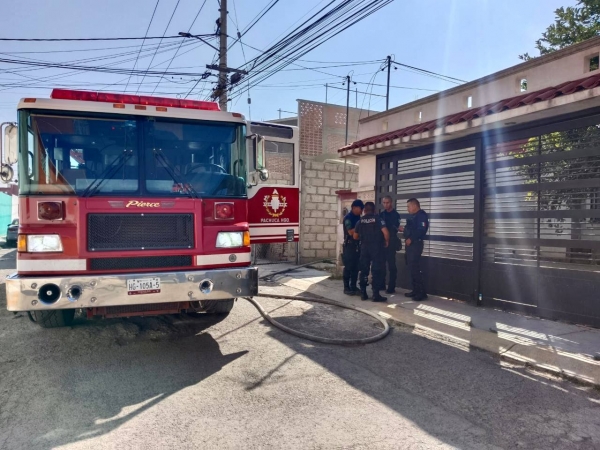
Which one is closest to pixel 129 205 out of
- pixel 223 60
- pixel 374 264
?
pixel 374 264

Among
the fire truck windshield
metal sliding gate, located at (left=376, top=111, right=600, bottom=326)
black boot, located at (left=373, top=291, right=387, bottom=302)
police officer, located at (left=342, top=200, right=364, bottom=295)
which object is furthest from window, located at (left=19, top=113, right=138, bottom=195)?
metal sliding gate, located at (left=376, top=111, right=600, bottom=326)


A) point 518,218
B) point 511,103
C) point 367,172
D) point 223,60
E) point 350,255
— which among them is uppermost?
point 223,60

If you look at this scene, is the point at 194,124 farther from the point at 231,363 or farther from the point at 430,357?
the point at 430,357

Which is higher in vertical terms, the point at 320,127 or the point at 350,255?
the point at 320,127

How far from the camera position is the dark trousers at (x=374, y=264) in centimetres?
759

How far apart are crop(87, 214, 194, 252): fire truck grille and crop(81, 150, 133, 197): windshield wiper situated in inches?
10.0

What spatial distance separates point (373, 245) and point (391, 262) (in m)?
1.09

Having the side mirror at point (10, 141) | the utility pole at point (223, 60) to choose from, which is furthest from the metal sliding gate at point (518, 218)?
the utility pole at point (223, 60)

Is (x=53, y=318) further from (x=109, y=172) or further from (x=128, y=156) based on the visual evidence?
(x=128, y=156)

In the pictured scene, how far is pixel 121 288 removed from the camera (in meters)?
4.37

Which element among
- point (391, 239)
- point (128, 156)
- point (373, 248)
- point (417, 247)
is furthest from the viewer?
point (391, 239)

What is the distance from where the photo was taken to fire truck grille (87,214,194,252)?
4430 millimetres

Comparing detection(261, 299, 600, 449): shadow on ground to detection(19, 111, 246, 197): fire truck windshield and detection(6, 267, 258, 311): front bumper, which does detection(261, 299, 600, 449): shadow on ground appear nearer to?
detection(6, 267, 258, 311): front bumper

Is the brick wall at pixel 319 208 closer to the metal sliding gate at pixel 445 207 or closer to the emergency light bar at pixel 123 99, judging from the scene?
the metal sliding gate at pixel 445 207
